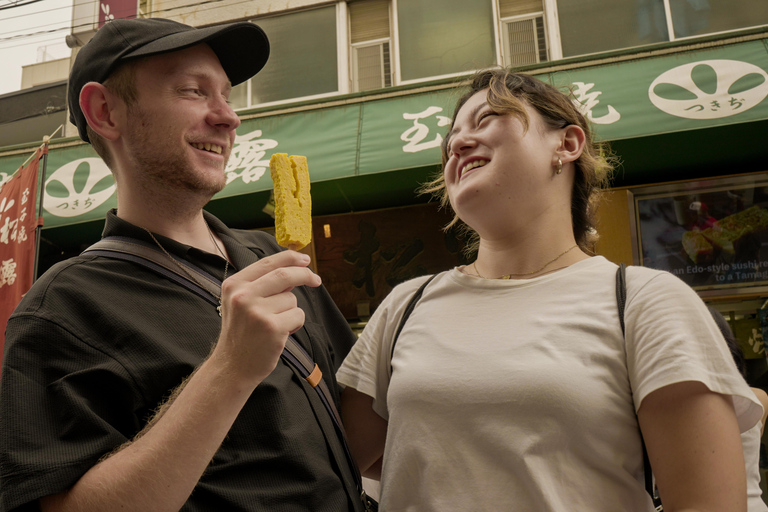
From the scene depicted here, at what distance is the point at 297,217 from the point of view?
193cm

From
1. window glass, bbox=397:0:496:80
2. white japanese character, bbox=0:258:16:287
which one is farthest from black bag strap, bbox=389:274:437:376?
window glass, bbox=397:0:496:80

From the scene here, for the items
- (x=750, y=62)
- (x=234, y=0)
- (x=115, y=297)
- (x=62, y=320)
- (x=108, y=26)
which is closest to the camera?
(x=62, y=320)

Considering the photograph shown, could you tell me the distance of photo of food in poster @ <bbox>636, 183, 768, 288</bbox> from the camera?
232 inches

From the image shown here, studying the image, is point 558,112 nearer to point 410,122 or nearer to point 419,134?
point 419,134

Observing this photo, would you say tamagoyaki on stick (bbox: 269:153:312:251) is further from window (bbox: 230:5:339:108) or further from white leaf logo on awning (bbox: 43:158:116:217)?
window (bbox: 230:5:339:108)

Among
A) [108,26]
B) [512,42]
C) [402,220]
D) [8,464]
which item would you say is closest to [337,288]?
[402,220]

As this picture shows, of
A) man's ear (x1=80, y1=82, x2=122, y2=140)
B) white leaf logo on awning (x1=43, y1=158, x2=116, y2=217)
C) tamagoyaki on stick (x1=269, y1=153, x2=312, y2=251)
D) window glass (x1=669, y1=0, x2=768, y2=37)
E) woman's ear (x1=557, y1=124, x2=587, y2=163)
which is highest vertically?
window glass (x1=669, y1=0, x2=768, y2=37)

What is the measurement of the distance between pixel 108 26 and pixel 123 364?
1206mm

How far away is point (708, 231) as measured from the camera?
5992 mm

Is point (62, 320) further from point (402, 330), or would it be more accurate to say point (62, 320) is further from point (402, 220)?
point (402, 220)

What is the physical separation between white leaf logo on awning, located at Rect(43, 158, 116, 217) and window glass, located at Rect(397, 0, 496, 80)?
412cm

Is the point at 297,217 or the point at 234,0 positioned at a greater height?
the point at 234,0

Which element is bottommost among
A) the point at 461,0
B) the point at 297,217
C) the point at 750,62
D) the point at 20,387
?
the point at 20,387

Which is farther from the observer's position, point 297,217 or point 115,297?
point 297,217
